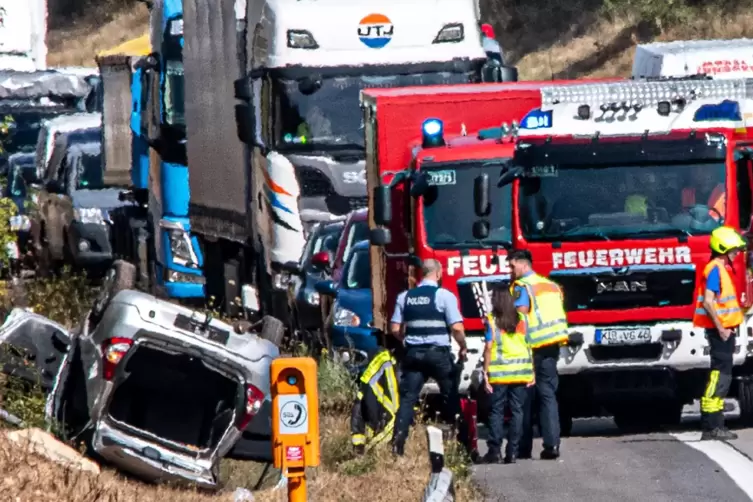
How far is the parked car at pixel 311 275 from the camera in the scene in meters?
18.3

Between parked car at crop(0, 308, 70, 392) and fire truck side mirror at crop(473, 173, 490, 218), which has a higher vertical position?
fire truck side mirror at crop(473, 173, 490, 218)

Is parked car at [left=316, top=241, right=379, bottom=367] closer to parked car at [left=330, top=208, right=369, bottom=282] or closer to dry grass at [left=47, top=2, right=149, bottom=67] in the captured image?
parked car at [left=330, top=208, right=369, bottom=282]

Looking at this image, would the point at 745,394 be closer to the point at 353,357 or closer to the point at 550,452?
the point at 550,452

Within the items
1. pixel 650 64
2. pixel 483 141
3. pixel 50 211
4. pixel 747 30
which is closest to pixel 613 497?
pixel 483 141

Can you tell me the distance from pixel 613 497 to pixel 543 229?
367 cm

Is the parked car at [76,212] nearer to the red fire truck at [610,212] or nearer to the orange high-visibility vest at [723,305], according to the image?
the red fire truck at [610,212]

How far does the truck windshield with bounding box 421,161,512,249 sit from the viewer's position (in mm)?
15141

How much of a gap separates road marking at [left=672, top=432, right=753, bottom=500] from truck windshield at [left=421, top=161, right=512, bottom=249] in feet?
6.68

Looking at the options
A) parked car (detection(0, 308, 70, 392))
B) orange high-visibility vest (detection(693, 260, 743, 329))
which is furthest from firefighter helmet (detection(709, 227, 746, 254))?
parked car (detection(0, 308, 70, 392))

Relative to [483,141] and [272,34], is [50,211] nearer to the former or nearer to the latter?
[272,34]

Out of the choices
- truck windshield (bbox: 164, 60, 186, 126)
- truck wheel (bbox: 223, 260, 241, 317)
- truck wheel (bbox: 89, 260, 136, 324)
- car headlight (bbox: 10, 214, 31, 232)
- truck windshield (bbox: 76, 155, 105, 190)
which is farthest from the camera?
truck windshield (bbox: 76, 155, 105, 190)

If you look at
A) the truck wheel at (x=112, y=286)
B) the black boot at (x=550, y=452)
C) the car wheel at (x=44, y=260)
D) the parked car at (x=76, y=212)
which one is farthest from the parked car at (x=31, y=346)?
the parked car at (x=76, y=212)

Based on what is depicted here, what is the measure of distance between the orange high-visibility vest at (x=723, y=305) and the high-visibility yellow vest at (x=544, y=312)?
118 cm

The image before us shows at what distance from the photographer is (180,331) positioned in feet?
40.2
